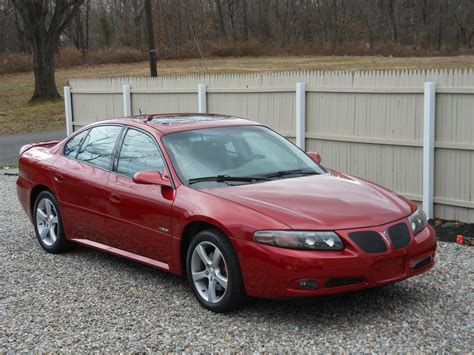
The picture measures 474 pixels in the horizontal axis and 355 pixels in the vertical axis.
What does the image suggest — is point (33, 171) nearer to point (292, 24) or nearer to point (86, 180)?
point (86, 180)

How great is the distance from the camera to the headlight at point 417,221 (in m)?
5.04

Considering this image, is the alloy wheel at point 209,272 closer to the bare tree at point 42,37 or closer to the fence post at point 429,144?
the fence post at point 429,144

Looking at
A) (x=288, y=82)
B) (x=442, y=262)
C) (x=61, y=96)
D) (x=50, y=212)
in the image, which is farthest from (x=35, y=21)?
(x=442, y=262)

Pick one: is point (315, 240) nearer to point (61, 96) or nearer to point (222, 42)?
point (61, 96)

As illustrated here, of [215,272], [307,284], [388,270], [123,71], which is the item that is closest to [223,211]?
[215,272]

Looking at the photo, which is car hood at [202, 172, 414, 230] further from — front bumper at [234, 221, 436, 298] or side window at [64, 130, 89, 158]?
side window at [64, 130, 89, 158]

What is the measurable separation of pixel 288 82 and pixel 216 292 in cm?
569

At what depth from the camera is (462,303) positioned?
519 cm

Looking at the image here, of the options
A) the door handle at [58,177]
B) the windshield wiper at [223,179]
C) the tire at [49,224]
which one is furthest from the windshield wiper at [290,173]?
the tire at [49,224]

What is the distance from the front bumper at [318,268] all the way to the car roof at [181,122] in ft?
5.52

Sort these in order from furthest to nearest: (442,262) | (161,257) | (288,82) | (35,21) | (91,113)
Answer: (35,21)
(91,113)
(288,82)
(442,262)
(161,257)

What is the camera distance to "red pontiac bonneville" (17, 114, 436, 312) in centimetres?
459

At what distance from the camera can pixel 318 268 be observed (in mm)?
4492

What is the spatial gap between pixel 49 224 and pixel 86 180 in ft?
3.29
